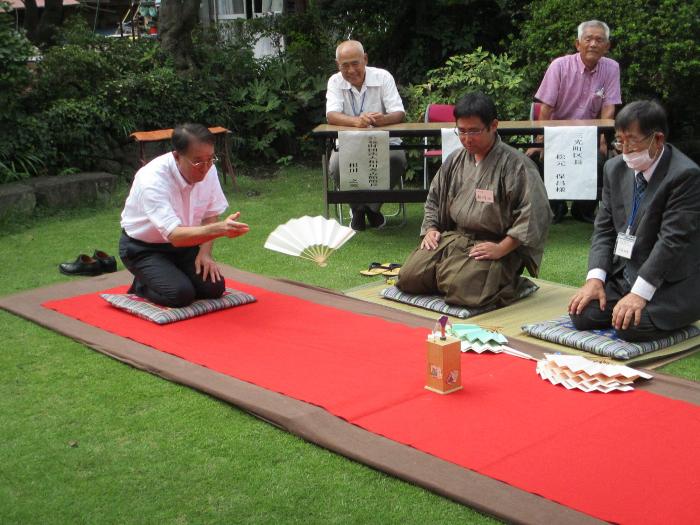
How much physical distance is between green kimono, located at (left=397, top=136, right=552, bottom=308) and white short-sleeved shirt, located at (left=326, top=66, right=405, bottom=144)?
2.01 m

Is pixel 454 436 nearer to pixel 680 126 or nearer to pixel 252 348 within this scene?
pixel 252 348

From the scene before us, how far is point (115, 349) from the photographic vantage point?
14.1 ft

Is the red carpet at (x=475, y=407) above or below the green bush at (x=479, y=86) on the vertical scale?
below

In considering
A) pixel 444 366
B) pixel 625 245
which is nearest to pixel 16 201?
pixel 444 366

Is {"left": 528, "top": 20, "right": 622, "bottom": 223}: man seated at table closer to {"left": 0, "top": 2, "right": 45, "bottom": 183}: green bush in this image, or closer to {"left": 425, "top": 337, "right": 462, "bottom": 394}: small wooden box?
{"left": 425, "top": 337, "right": 462, "bottom": 394}: small wooden box

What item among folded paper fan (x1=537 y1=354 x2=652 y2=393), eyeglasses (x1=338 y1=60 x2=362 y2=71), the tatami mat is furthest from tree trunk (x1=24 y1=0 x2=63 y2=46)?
folded paper fan (x1=537 y1=354 x2=652 y2=393)

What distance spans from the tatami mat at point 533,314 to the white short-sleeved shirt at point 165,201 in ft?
3.22

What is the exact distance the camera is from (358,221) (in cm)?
700

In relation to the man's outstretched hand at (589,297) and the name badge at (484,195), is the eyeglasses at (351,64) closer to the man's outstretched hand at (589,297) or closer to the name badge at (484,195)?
the name badge at (484,195)

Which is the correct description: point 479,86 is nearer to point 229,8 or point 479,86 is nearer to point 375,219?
point 375,219

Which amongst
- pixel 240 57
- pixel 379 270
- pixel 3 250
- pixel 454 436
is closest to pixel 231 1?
pixel 240 57

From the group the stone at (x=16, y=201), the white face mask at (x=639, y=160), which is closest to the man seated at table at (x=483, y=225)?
the white face mask at (x=639, y=160)

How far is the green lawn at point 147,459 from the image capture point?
279 cm

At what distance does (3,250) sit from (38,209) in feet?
4.28
